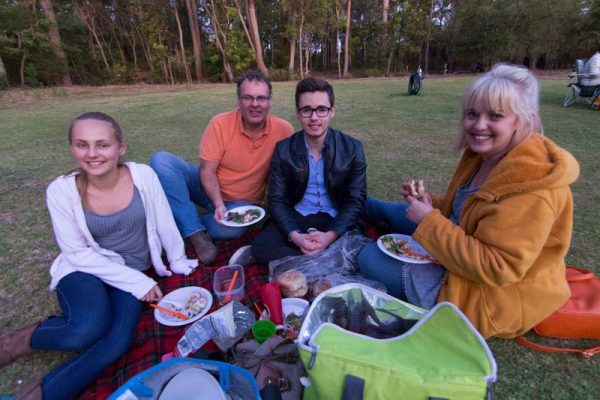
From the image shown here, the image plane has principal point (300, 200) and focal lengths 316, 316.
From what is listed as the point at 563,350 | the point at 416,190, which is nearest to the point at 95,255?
the point at 416,190

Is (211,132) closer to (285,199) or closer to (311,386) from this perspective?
(285,199)

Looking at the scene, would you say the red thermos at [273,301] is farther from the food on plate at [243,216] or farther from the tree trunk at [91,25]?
the tree trunk at [91,25]

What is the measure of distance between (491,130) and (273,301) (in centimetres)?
159

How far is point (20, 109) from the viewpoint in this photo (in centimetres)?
1170

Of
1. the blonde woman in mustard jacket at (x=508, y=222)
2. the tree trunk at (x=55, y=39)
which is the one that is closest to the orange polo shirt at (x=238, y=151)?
the blonde woman in mustard jacket at (x=508, y=222)

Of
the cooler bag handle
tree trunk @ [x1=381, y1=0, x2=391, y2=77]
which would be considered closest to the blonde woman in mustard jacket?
the cooler bag handle

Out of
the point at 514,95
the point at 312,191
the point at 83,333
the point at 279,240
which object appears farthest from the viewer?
the point at 312,191

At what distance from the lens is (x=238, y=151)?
119 inches

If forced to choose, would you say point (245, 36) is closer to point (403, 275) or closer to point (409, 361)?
point (403, 275)

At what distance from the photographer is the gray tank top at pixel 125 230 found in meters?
2.10

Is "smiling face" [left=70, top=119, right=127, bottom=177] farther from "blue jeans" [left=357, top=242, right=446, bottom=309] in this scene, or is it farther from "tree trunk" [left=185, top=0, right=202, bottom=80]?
"tree trunk" [left=185, top=0, right=202, bottom=80]

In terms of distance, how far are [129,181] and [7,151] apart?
239 inches

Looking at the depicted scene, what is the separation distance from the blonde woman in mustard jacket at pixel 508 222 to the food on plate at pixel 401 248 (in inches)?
8.9

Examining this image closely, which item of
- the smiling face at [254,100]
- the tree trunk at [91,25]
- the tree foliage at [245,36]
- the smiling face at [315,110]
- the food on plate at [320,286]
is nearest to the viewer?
the food on plate at [320,286]
